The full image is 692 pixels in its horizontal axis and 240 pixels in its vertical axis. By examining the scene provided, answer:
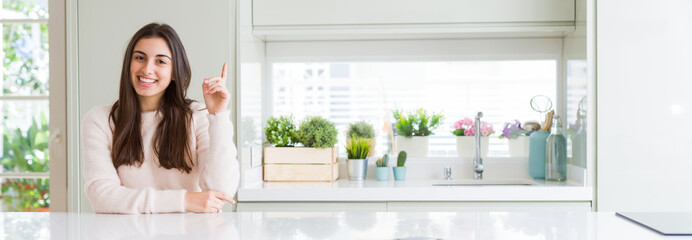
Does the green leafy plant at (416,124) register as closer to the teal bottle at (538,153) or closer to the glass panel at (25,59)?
the teal bottle at (538,153)

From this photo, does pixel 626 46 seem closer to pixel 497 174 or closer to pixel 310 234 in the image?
pixel 497 174

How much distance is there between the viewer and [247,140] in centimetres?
262

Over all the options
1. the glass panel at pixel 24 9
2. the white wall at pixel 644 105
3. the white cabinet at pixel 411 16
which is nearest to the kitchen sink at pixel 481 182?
the white wall at pixel 644 105

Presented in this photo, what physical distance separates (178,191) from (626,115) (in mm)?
1743

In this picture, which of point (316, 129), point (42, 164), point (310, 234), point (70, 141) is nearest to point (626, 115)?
point (316, 129)

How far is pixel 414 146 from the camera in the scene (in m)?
3.04

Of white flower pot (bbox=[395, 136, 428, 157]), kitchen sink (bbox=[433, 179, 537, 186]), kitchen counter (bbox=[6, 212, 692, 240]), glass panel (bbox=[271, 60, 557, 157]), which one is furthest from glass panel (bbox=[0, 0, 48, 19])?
kitchen sink (bbox=[433, 179, 537, 186])

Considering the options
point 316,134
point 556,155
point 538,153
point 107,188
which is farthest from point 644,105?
point 107,188

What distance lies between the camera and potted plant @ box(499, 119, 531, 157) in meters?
3.03

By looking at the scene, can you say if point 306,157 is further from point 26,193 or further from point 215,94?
point 26,193

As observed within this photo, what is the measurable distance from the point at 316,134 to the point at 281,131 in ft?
0.58

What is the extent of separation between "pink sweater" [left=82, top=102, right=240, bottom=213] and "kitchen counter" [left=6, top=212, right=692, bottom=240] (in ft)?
0.37

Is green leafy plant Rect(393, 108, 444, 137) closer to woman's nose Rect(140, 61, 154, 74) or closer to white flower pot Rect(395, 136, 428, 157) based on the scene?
white flower pot Rect(395, 136, 428, 157)

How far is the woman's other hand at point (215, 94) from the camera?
5.56 feet
